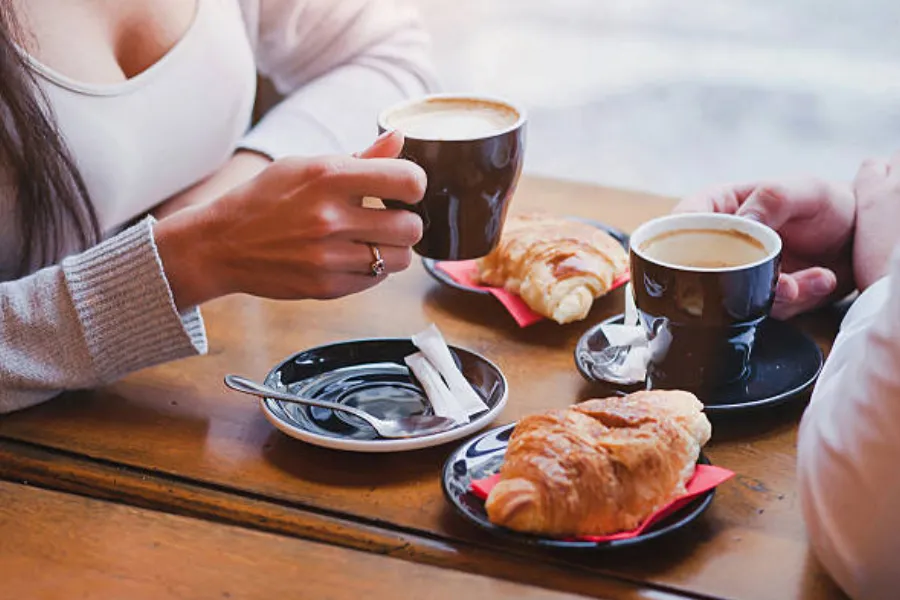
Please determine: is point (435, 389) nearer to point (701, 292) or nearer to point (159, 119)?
point (701, 292)

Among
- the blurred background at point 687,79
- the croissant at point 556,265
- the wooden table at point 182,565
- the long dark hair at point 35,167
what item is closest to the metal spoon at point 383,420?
the wooden table at point 182,565

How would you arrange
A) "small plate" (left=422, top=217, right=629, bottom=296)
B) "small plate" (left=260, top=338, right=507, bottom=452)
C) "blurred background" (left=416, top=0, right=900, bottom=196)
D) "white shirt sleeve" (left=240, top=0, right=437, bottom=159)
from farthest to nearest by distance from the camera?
"blurred background" (left=416, top=0, right=900, bottom=196)
"white shirt sleeve" (left=240, top=0, right=437, bottom=159)
"small plate" (left=422, top=217, right=629, bottom=296)
"small plate" (left=260, top=338, right=507, bottom=452)

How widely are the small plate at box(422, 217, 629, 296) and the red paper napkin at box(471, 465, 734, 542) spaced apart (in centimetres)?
36

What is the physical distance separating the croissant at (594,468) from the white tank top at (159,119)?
64 centimetres

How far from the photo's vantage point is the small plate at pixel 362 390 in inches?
32.9

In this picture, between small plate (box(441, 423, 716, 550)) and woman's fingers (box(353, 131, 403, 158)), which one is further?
woman's fingers (box(353, 131, 403, 158))

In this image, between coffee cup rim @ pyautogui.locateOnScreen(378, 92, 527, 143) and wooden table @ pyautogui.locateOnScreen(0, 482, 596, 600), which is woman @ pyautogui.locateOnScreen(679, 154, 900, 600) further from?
coffee cup rim @ pyautogui.locateOnScreen(378, 92, 527, 143)

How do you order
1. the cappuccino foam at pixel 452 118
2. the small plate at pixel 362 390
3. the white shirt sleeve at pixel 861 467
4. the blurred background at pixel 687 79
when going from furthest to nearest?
the blurred background at pixel 687 79
the cappuccino foam at pixel 452 118
the small plate at pixel 362 390
the white shirt sleeve at pixel 861 467

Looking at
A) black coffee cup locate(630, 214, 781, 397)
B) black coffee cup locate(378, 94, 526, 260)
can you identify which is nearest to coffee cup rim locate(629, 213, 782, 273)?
black coffee cup locate(630, 214, 781, 397)

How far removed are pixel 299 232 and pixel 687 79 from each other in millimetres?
2192

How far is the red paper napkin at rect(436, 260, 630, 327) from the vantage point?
105 cm

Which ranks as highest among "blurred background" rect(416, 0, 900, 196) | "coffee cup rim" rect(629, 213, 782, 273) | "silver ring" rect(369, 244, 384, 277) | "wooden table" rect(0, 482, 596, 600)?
"coffee cup rim" rect(629, 213, 782, 273)

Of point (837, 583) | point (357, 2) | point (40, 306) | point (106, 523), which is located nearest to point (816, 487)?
point (837, 583)

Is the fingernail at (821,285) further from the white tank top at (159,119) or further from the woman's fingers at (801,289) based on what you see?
the white tank top at (159,119)
